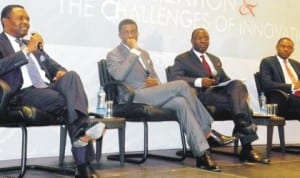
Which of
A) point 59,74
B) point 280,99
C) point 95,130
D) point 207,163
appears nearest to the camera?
point 95,130

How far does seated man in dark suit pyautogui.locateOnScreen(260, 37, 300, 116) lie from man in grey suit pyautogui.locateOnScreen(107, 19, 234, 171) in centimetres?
129

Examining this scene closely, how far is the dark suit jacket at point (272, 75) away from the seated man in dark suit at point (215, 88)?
50 centimetres

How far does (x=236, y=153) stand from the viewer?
5254 mm

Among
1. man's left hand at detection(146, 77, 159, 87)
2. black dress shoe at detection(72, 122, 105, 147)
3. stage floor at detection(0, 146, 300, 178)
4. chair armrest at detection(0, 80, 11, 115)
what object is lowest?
stage floor at detection(0, 146, 300, 178)

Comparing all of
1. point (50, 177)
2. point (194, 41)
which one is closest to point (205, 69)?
point (194, 41)

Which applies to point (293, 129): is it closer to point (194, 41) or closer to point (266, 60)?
point (266, 60)

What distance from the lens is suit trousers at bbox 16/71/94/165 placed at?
135 inches

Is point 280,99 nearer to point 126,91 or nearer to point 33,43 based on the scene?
point 126,91

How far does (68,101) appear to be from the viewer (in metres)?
3.48

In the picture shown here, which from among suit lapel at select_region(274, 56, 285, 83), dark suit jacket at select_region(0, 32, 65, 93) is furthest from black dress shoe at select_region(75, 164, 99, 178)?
suit lapel at select_region(274, 56, 285, 83)

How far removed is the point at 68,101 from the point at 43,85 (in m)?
0.46

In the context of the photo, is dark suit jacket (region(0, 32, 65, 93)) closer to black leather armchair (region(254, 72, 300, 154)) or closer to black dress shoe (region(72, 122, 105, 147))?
black dress shoe (region(72, 122, 105, 147))

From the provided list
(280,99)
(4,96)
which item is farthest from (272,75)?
(4,96)

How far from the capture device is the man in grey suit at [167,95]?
13.6ft
